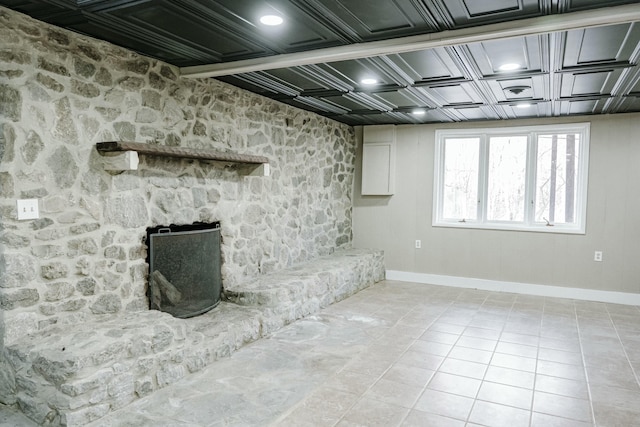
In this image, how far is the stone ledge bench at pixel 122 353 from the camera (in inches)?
91.0

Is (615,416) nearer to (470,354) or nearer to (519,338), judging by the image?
(470,354)

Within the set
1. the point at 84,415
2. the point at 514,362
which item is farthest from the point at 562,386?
the point at 84,415

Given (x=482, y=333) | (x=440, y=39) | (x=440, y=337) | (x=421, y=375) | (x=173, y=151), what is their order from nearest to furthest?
(x=440, y=39), (x=421, y=375), (x=173, y=151), (x=440, y=337), (x=482, y=333)

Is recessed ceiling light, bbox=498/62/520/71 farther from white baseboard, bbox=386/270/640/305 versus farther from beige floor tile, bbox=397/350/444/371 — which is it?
white baseboard, bbox=386/270/640/305

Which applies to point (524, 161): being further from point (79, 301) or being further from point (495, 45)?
point (79, 301)

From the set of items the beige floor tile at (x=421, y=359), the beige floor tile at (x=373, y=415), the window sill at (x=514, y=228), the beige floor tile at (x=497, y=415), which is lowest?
the beige floor tile at (x=373, y=415)

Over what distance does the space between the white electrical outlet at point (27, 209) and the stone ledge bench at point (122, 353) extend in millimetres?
679

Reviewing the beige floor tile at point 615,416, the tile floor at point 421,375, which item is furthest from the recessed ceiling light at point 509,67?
the beige floor tile at point 615,416

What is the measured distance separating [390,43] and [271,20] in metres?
0.76

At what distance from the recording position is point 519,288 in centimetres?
566

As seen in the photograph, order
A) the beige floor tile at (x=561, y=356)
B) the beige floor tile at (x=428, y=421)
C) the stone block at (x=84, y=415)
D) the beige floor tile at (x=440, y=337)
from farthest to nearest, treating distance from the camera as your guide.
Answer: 1. the beige floor tile at (x=440, y=337)
2. the beige floor tile at (x=561, y=356)
3. the beige floor tile at (x=428, y=421)
4. the stone block at (x=84, y=415)

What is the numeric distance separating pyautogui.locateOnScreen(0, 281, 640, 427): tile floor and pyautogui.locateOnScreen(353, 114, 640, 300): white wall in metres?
0.78

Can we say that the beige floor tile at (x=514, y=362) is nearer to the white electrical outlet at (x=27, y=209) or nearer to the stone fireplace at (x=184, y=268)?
the stone fireplace at (x=184, y=268)

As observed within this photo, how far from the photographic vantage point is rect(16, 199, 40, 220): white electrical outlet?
250cm
